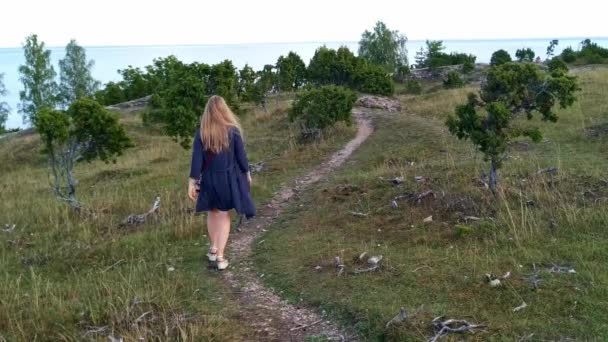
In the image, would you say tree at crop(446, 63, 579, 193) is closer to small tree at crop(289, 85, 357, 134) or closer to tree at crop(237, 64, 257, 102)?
small tree at crop(289, 85, 357, 134)

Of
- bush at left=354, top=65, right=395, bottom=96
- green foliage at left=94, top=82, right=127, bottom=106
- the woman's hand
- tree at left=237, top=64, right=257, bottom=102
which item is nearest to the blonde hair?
the woman's hand

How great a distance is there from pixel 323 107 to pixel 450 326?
11394mm

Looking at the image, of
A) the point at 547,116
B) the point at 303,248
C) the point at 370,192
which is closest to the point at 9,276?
the point at 303,248

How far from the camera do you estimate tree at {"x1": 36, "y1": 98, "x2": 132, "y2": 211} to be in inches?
390

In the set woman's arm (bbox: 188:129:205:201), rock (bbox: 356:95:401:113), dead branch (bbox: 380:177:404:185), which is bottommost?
dead branch (bbox: 380:177:404:185)

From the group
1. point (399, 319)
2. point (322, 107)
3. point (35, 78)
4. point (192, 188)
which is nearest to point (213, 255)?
point (192, 188)

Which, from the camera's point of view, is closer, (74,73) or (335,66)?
(335,66)

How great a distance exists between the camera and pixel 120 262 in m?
7.39

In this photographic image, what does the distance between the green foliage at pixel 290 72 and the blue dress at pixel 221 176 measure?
861 inches

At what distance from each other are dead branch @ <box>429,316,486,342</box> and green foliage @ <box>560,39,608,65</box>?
121 ft

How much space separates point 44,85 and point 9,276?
Result: 49.2 metres

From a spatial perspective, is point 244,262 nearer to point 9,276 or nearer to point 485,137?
point 9,276

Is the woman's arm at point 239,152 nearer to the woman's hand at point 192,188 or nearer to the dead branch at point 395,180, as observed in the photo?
the woman's hand at point 192,188

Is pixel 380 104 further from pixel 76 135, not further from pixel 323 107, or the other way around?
pixel 76 135
